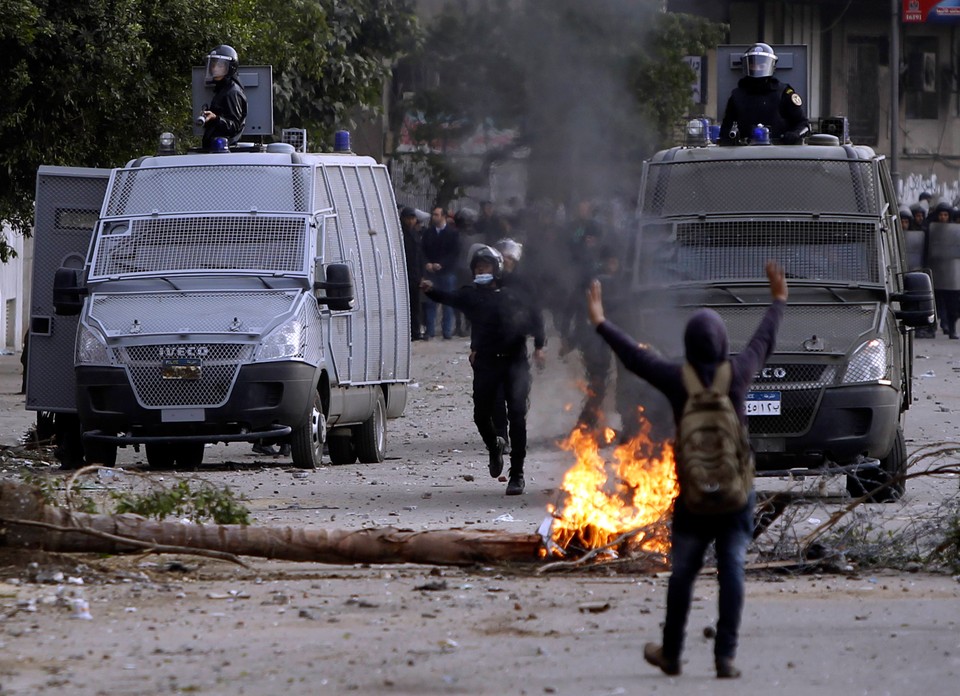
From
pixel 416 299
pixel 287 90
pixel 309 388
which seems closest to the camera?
pixel 309 388

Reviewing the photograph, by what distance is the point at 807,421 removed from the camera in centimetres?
1169

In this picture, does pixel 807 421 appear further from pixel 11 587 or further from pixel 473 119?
pixel 11 587

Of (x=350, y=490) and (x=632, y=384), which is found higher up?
(x=632, y=384)

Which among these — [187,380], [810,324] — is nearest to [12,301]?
[187,380]

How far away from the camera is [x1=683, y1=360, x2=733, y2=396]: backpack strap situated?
670cm

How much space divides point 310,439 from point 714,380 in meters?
7.78

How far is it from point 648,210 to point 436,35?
1.97 m

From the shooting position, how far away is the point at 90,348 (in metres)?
14.0

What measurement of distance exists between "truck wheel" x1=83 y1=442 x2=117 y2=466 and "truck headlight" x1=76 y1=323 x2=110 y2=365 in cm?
66

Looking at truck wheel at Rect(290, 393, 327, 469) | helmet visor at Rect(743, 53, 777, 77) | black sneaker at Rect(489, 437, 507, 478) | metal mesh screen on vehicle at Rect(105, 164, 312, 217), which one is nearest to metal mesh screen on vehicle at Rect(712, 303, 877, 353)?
black sneaker at Rect(489, 437, 507, 478)

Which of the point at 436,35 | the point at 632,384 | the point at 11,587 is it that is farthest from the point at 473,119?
the point at 11,587

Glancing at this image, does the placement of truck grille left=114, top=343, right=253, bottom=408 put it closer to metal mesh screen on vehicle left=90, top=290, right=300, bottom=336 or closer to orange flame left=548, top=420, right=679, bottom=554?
metal mesh screen on vehicle left=90, top=290, right=300, bottom=336

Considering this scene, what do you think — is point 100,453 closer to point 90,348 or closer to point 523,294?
point 90,348

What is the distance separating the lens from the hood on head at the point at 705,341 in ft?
21.9
